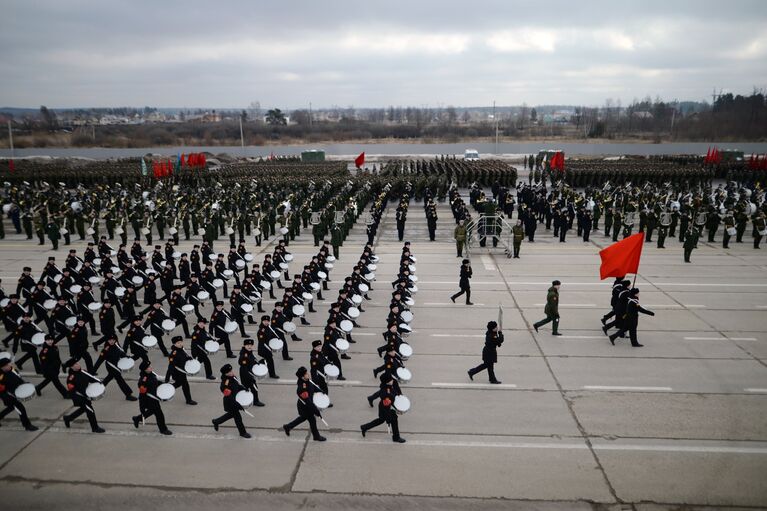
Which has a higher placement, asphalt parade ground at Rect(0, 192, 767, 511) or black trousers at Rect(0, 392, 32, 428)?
black trousers at Rect(0, 392, 32, 428)

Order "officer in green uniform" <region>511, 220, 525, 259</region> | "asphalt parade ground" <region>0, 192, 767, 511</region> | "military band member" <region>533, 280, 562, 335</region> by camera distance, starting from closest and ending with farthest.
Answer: "asphalt parade ground" <region>0, 192, 767, 511</region> → "military band member" <region>533, 280, 562, 335</region> → "officer in green uniform" <region>511, 220, 525, 259</region>

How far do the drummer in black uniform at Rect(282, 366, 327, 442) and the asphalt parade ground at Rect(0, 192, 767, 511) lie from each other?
0.77 ft

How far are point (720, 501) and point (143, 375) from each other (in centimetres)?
841

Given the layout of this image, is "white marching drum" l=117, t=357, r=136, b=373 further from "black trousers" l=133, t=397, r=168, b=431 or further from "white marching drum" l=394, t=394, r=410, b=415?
"white marching drum" l=394, t=394, r=410, b=415

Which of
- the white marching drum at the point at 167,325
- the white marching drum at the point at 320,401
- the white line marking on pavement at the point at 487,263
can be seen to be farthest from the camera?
the white line marking on pavement at the point at 487,263

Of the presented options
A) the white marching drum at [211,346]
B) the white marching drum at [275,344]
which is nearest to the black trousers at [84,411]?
the white marching drum at [211,346]

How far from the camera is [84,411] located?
8633mm

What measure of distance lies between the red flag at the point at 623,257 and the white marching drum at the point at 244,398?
348 inches

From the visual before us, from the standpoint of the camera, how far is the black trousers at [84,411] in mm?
8430

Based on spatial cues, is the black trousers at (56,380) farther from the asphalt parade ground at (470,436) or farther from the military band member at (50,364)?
the asphalt parade ground at (470,436)

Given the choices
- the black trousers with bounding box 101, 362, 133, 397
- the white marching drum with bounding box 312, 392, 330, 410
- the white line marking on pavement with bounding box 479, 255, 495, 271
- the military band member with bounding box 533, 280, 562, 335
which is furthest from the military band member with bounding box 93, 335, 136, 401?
the white line marking on pavement with bounding box 479, 255, 495, 271

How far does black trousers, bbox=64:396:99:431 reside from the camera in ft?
27.7

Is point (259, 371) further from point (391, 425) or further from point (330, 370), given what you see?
point (391, 425)

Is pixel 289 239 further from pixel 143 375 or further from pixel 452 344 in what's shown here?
pixel 143 375
